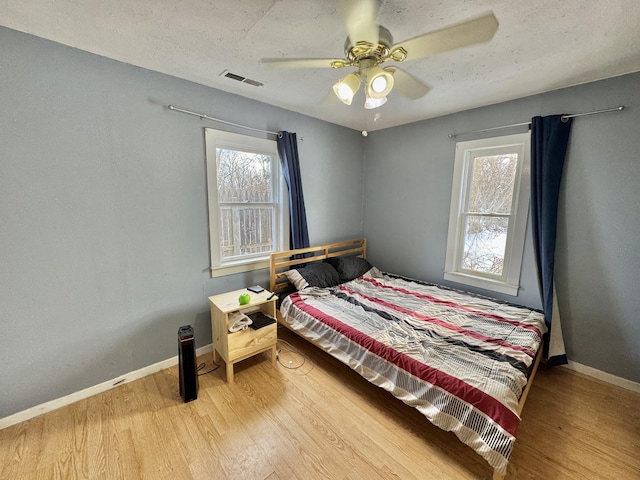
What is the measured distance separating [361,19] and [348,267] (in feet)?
8.05

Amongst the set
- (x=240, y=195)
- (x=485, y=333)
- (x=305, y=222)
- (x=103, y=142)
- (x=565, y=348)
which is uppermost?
(x=103, y=142)

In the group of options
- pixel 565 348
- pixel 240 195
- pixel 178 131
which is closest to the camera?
pixel 178 131

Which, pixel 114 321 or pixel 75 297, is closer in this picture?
pixel 75 297

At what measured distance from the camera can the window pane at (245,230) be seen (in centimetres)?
254

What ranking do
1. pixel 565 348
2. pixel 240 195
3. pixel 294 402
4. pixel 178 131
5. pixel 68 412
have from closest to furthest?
1. pixel 68 412
2. pixel 294 402
3. pixel 178 131
4. pixel 565 348
5. pixel 240 195

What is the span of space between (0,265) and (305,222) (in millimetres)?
2308

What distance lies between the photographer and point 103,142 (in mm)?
1811

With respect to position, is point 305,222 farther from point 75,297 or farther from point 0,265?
point 0,265

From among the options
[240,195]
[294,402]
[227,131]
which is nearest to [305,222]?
[240,195]

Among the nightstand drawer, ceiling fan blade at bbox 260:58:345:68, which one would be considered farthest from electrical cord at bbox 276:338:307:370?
ceiling fan blade at bbox 260:58:345:68

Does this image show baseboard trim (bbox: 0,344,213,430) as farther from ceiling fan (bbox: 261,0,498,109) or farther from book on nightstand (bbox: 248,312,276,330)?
ceiling fan (bbox: 261,0,498,109)

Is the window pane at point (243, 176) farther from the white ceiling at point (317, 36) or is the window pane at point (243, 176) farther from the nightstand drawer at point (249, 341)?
the nightstand drawer at point (249, 341)

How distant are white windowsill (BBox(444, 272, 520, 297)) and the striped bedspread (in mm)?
204

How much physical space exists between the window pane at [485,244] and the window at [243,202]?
6.81 ft
